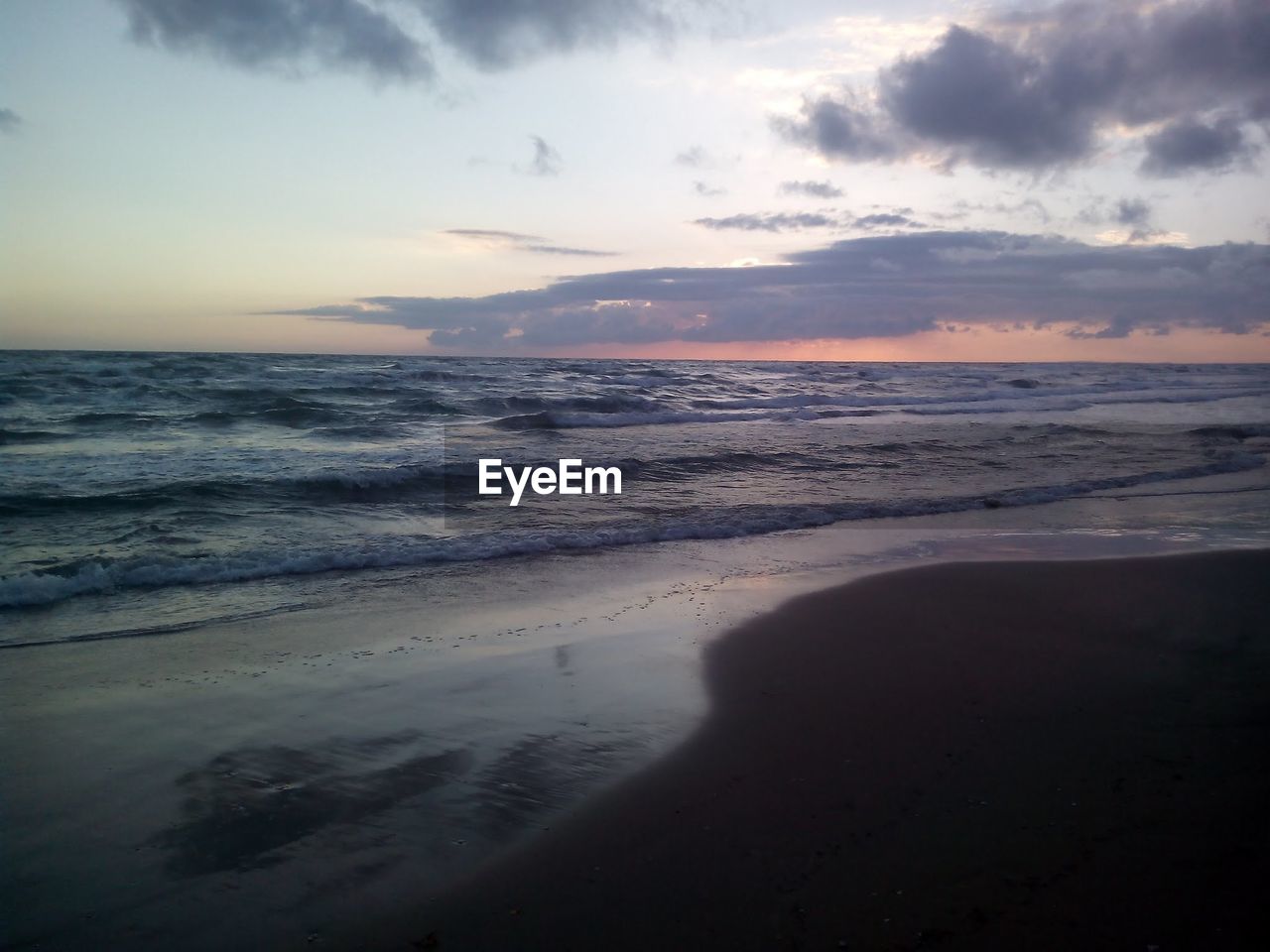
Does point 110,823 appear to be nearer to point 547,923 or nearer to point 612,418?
point 547,923

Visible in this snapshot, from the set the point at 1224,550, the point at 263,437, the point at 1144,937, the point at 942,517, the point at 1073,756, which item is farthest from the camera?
the point at 263,437

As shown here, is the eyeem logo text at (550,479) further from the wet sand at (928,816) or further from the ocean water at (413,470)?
the wet sand at (928,816)

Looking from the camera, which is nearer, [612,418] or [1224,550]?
[1224,550]

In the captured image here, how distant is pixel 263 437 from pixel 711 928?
1943 cm

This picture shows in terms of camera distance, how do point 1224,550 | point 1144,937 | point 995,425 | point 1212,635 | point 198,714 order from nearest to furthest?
point 1144,937, point 198,714, point 1212,635, point 1224,550, point 995,425

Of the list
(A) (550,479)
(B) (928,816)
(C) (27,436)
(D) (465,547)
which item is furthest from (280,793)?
(C) (27,436)

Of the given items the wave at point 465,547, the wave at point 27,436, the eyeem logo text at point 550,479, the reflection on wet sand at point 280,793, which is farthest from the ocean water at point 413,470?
the reflection on wet sand at point 280,793

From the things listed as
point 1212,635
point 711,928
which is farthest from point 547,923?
point 1212,635

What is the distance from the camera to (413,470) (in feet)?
50.4

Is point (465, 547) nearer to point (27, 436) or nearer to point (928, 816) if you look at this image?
point (928, 816)

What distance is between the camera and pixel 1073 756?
476 cm

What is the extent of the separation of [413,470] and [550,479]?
2688 millimetres

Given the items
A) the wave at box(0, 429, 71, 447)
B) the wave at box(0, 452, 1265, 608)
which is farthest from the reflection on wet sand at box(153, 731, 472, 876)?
the wave at box(0, 429, 71, 447)

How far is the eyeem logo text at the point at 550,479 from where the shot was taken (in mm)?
14922
